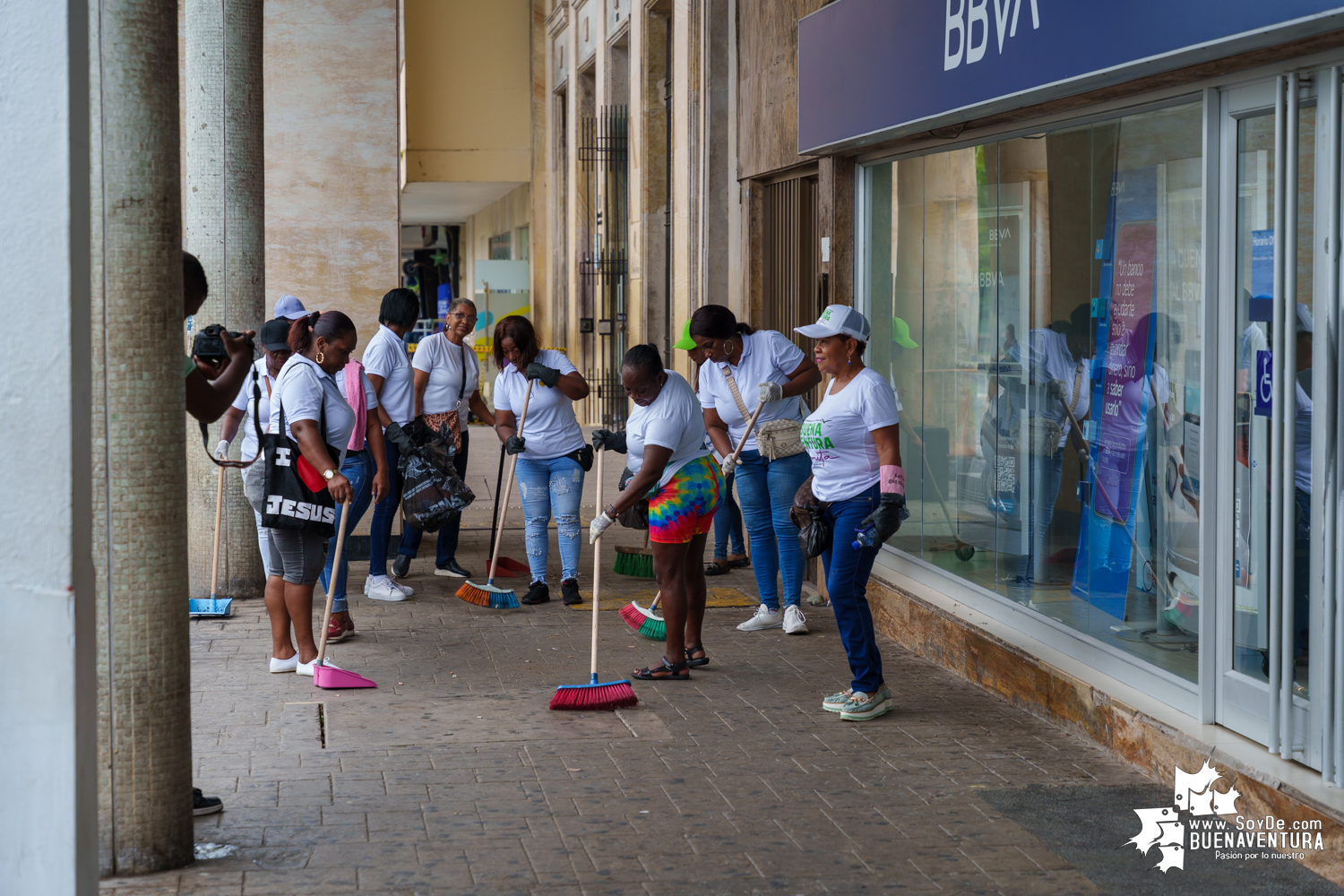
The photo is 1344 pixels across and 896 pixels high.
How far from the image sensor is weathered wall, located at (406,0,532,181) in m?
22.4

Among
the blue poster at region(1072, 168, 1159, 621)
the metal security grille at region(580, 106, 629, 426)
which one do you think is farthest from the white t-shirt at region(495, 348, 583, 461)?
the metal security grille at region(580, 106, 629, 426)

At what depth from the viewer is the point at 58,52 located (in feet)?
10.0

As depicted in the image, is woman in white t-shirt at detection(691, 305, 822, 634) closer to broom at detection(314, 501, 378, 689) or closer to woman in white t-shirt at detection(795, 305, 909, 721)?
woman in white t-shirt at detection(795, 305, 909, 721)

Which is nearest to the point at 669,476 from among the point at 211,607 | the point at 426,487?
the point at 426,487

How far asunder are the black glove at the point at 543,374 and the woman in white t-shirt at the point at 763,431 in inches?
40.7

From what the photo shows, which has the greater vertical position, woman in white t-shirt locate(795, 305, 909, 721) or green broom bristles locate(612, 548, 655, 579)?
woman in white t-shirt locate(795, 305, 909, 721)

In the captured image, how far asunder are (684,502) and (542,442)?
2.49 meters

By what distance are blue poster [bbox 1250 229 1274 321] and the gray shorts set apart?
14.2 feet

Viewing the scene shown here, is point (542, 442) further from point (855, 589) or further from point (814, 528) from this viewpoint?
point (855, 589)

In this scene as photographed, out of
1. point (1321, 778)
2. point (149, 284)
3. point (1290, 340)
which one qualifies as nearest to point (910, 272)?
point (1290, 340)

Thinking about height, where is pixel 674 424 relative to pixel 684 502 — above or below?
above

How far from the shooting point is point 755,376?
26.6 ft

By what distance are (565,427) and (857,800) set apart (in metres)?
4.28

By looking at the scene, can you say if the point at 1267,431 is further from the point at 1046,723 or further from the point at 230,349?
the point at 230,349
